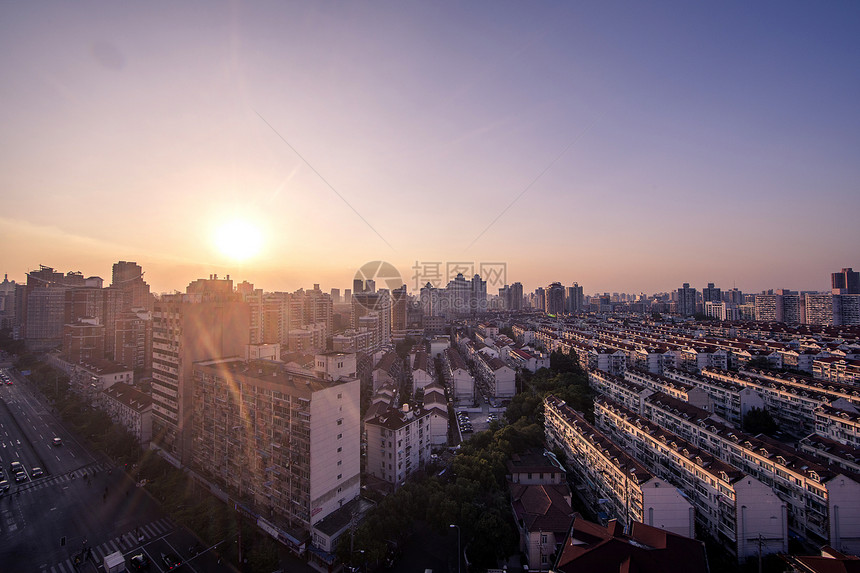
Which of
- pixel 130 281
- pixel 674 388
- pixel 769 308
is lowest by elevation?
pixel 674 388

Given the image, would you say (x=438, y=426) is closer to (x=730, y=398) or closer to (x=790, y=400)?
(x=730, y=398)

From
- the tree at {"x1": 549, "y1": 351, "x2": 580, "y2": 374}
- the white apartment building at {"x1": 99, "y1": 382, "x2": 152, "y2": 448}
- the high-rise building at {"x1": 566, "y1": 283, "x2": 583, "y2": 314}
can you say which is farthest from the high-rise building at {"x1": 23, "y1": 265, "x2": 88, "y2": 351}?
the high-rise building at {"x1": 566, "y1": 283, "x2": 583, "y2": 314}

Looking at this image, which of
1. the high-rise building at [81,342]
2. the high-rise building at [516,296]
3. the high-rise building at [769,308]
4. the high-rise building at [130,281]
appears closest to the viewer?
the high-rise building at [81,342]

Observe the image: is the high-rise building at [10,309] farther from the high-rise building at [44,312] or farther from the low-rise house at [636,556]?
the low-rise house at [636,556]

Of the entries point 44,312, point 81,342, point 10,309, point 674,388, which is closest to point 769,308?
point 674,388

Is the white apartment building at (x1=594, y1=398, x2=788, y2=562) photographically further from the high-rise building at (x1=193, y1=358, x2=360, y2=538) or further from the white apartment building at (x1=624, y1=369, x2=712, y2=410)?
the high-rise building at (x1=193, y1=358, x2=360, y2=538)

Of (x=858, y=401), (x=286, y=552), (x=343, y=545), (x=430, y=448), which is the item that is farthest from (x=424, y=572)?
(x=858, y=401)

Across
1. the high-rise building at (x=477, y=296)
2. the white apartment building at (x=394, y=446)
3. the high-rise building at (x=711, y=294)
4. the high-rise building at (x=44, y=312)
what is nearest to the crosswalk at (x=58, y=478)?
the white apartment building at (x=394, y=446)

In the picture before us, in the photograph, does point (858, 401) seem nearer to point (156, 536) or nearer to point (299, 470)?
point (299, 470)
